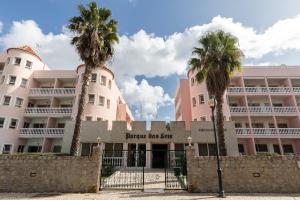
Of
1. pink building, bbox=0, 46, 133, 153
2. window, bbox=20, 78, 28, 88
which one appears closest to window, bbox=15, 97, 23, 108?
pink building, bbox=0, 46, 133, 153

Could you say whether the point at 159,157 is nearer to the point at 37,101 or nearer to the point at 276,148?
the point at 276,148

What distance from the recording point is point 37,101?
27828 mm

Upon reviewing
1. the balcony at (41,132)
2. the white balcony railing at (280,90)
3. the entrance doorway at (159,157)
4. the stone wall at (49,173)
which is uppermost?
the white balcony railing at (280,90)

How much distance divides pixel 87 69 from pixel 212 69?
459 inches

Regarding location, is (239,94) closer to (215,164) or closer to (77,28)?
(215,164)

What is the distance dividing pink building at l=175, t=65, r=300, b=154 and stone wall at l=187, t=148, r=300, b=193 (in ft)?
43.1

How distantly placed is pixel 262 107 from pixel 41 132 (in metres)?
31.2

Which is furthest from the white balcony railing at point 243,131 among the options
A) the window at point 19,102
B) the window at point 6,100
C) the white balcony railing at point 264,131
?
the window at point 6,100

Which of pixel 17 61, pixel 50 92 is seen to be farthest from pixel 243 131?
pixel 17 61

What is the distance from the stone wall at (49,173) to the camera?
1070 centimetres

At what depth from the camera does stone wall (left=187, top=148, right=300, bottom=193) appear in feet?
35.3

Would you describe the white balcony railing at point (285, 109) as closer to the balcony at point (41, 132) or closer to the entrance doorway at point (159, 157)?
the entrance doorway at point (159, 157)

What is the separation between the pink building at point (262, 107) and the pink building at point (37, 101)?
1439cm

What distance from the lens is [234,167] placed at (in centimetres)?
1105
